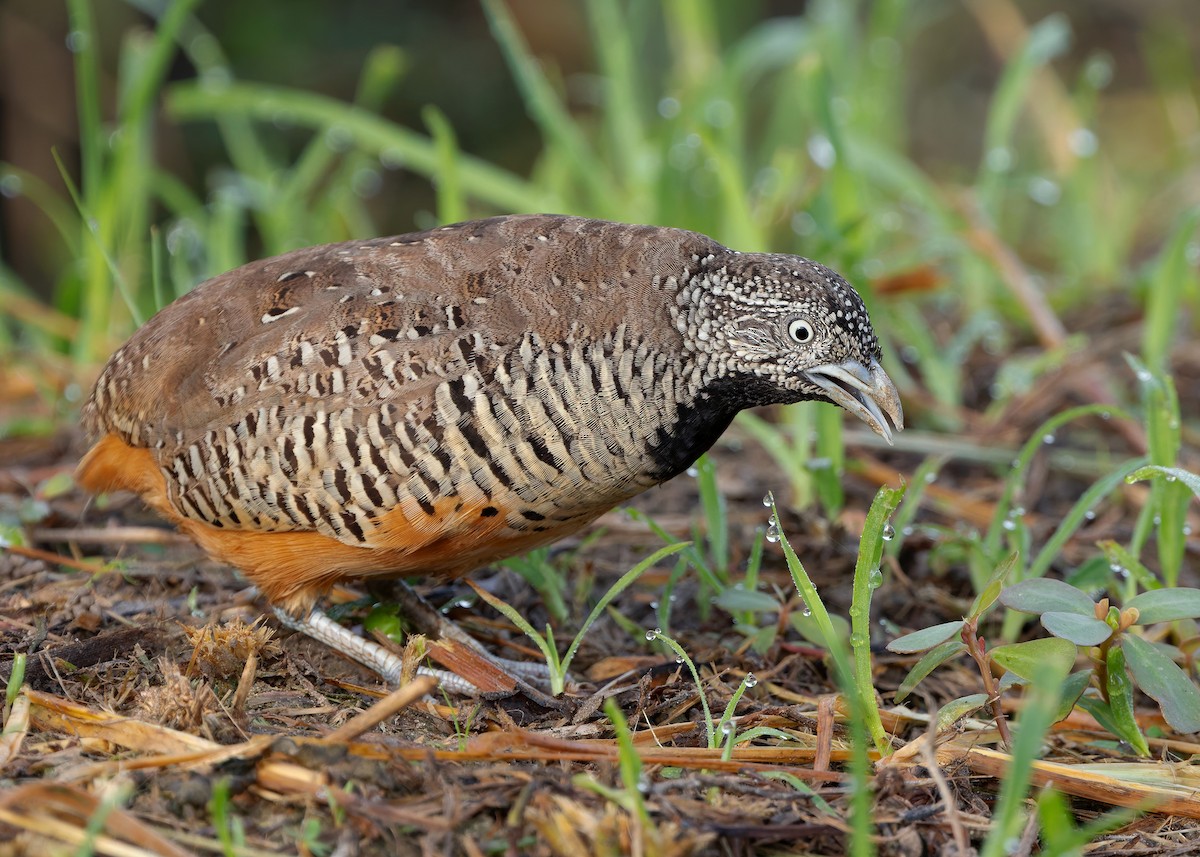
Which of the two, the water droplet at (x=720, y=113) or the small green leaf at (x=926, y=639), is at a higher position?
the water droplet at (x=720, y=113)

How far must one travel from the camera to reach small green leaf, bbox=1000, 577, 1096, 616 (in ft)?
10.1

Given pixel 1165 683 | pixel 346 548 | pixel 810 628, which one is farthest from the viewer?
pixel 810 628

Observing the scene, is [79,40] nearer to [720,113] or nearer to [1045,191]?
[720,113]

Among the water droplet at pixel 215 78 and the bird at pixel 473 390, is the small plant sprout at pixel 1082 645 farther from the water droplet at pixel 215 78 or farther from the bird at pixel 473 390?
the water droplet at pixel 215 78

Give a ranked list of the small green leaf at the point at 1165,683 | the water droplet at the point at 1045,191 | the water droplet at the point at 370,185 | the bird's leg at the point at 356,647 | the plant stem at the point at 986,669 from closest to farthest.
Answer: the small green leaf at the point at 1165,683
the plant stem at the point at 986,669
the bird's leg at the point at 356,647
the water droplet at the point at 1045,191
the water droplet at the point at 370,185

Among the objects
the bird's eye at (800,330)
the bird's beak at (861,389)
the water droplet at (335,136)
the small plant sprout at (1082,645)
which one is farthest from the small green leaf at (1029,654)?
the water droplet at (335,136)

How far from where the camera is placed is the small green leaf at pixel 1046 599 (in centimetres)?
308

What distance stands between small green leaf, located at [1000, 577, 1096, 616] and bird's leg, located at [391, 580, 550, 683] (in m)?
1.37

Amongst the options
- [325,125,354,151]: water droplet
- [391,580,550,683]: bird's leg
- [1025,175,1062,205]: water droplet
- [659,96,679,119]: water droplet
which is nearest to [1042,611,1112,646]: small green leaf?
[391,580,550,683]: bird's leg

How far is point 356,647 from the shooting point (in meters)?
3.61

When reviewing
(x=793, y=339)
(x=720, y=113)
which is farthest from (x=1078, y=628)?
(x=720, y=113)

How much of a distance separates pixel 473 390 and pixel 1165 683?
186cm

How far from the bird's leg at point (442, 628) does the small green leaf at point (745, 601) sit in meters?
0.57

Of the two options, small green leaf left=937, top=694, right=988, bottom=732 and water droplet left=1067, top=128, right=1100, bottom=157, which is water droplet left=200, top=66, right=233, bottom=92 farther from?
small green leaf left=937, top=694, right=988, bottom=732
